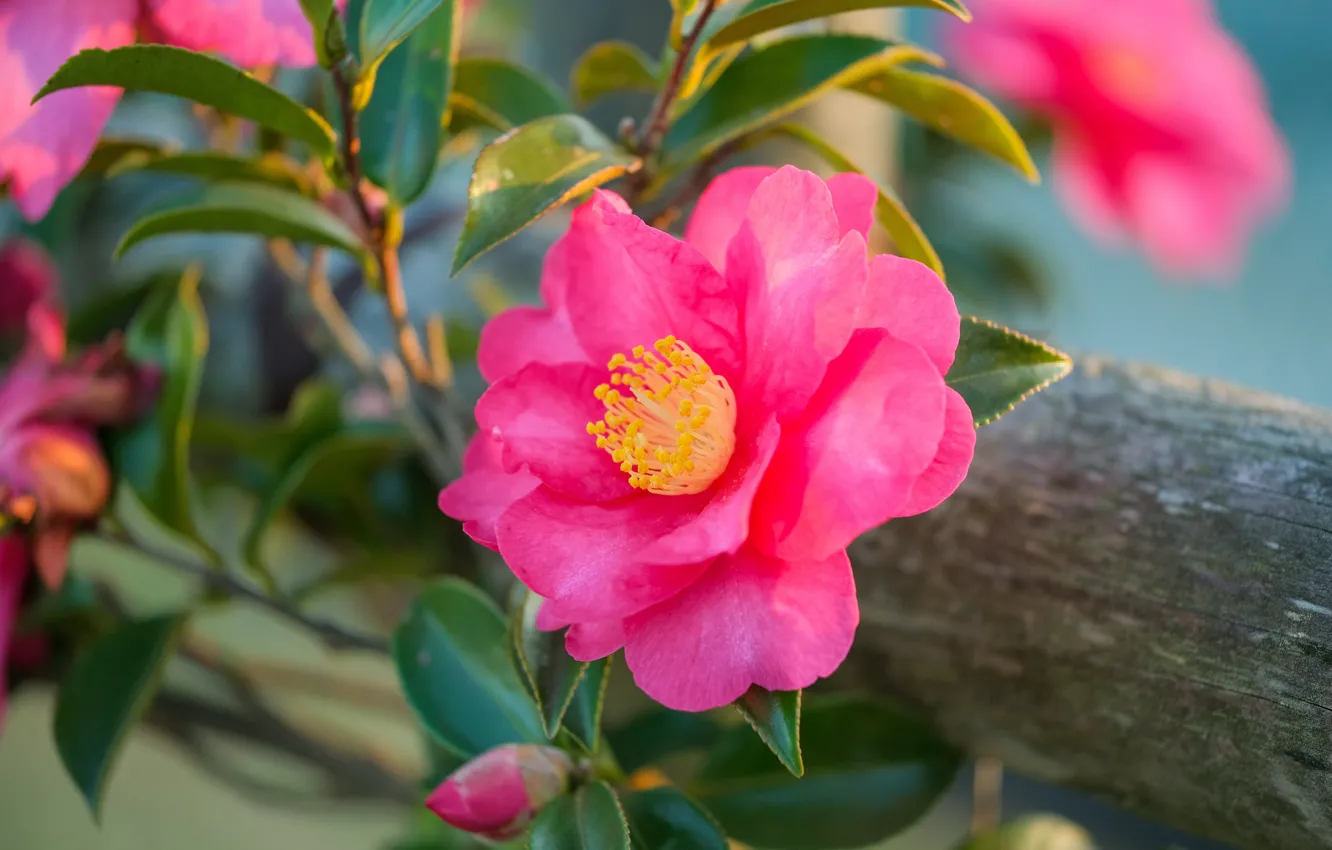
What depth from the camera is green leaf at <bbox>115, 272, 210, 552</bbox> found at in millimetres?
672

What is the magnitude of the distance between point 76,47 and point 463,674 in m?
0.38

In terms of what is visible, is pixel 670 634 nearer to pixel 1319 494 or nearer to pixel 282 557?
pixel 1319 494

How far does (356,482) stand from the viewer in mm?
857

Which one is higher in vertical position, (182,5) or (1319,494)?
(182,5)

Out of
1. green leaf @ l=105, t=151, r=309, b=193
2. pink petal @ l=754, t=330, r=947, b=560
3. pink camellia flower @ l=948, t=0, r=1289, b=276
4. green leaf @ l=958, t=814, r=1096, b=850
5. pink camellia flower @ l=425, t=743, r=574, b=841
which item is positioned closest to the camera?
pink petal @ l=754, t=330, r=947, b=560

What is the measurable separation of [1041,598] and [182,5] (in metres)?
0.54

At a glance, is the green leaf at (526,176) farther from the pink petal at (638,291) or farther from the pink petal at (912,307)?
the pink petal at (912,307)

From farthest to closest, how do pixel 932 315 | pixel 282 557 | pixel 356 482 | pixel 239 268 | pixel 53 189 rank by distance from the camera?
pixel 282 557
pixel 239 268
pixel 356 482
pixel 53 189
pixel 932 315

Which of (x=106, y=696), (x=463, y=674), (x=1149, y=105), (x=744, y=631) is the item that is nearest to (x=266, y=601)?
(x=106, y=696)

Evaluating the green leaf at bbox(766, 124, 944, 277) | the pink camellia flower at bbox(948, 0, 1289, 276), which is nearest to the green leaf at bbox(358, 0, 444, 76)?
the green leaf at bbox(766, 124, 944, 277)

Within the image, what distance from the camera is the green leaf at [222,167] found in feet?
1.85

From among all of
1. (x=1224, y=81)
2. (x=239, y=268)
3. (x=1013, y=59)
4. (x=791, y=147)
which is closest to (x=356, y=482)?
(x=239, y=268)

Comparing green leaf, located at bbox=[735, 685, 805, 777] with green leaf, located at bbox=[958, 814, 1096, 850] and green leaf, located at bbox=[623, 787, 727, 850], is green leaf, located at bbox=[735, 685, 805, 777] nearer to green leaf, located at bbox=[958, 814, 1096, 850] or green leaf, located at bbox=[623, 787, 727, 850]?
green leaf, located at bbox=[623, 787, 727, 850]

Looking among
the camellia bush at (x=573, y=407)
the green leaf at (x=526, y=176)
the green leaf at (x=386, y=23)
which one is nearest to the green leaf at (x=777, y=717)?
the camellia bush at (x=573, y=407)
